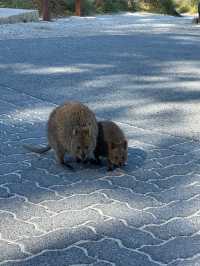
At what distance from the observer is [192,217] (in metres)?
4.52

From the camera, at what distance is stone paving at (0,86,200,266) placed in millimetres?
3910

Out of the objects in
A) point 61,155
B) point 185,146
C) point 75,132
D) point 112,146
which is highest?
point 75,132

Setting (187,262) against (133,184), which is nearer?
(187,262)

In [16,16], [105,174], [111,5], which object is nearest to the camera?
[105,174]

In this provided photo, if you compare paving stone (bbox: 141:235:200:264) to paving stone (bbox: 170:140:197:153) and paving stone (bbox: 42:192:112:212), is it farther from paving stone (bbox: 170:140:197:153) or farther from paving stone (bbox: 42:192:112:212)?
paving stone (bbox: 170:140:197:153)

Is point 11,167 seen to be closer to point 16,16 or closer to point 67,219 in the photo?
point 67,219

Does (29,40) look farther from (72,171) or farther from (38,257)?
(38,257)

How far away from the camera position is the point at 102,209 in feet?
15.2

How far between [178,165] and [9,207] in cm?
179

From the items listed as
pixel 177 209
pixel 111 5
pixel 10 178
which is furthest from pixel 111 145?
pixel 111 5

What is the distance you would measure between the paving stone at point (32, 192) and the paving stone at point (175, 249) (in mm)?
1137

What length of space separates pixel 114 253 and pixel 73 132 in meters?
1.60

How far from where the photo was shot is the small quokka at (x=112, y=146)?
548cm

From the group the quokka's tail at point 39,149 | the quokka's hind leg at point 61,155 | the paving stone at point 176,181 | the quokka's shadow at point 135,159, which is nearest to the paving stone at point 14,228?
the quokka's hind leg at point 61,155
